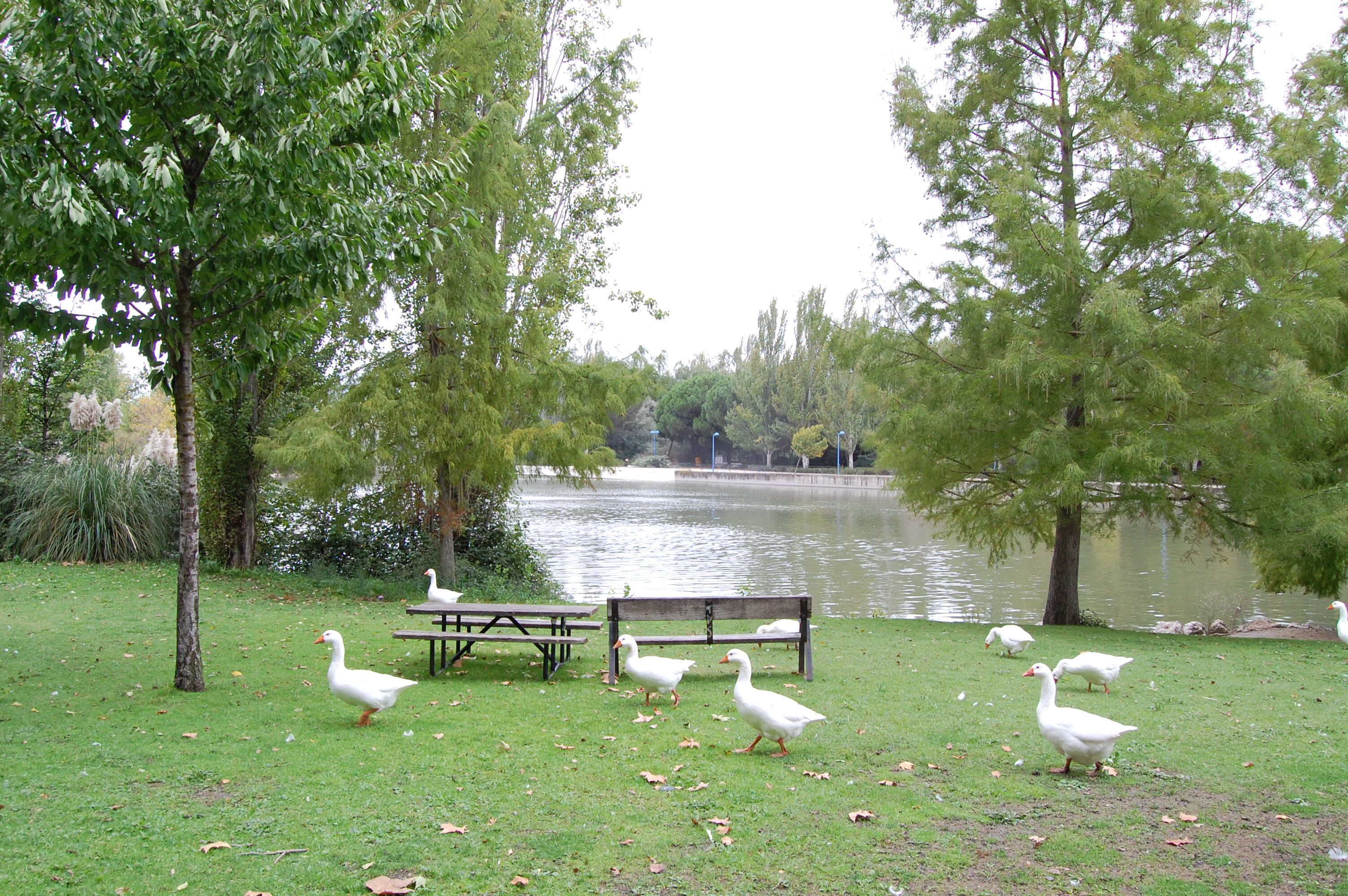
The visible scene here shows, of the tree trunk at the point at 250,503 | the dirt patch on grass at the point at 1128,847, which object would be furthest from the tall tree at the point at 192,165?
the tree trunk at the point at 250,503

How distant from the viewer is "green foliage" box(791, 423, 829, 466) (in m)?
78.3

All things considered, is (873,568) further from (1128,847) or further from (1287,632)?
(1128,847)

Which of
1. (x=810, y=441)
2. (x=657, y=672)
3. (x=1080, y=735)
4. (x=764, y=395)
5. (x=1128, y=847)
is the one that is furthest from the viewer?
(x=764, y=395)

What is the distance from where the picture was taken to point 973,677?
29.2 ft

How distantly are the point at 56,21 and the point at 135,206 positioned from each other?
47.9 inches

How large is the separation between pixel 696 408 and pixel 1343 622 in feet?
317

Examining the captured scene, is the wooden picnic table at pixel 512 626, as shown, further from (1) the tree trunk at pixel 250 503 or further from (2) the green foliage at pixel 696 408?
(2) the green foliage at pixel 696 408

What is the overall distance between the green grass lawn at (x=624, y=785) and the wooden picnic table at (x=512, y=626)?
279mm

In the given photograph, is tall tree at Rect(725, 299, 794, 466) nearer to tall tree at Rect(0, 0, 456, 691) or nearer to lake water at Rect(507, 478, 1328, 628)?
lake water at Rect(507, 478, 1328, 628)

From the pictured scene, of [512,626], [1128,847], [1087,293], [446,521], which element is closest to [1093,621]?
[1087,293]

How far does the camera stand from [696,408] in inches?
4257

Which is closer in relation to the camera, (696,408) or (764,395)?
(764,395)

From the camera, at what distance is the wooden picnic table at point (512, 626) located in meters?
8.19

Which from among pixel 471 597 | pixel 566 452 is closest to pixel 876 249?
pixel 566 452
